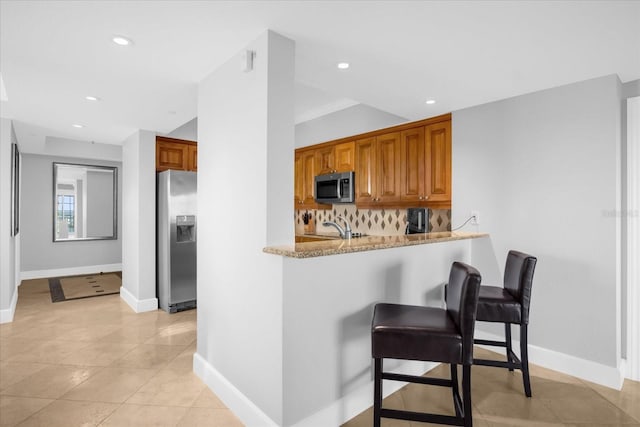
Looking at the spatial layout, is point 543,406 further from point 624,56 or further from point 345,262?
point 624,56

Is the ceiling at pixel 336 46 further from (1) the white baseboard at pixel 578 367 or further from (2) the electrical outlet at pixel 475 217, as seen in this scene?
(1) the white baseboard at pixel 578 367

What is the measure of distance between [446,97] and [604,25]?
1264 millimetres

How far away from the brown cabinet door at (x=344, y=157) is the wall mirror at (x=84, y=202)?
4.75 metres

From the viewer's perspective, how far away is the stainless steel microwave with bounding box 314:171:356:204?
4.37 m

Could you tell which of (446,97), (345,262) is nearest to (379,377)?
(345,262)

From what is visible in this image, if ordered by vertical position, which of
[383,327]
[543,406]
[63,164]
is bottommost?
[543,406]

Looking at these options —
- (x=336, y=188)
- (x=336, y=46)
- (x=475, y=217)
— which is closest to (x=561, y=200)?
(x=475, y=217)

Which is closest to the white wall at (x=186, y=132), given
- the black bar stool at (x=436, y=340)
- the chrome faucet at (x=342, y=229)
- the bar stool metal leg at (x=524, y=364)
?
the chrome faucet at (x=342, y=229)

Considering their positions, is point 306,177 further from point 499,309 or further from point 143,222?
point 499,309

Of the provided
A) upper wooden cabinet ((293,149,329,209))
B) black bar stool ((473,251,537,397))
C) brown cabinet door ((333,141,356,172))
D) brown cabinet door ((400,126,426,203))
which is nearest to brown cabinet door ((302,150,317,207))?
upper wooden cabinet ((293,149,329,209))

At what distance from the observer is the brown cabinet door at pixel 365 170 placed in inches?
165

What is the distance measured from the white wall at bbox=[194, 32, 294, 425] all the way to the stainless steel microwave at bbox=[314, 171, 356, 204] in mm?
2148

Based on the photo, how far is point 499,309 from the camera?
7.97 ft

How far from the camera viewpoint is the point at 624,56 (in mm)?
2301
